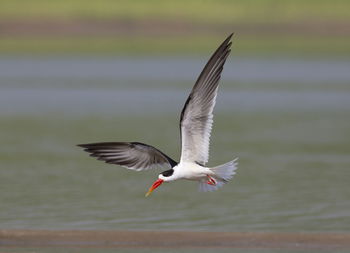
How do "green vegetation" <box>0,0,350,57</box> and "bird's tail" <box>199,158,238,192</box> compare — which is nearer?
"bird's tail" <box>199,158,238,192</box>

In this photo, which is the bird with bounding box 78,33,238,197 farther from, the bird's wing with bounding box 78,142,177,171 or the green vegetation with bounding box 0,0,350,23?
the green vegetation with bounding box 0,0,350,23

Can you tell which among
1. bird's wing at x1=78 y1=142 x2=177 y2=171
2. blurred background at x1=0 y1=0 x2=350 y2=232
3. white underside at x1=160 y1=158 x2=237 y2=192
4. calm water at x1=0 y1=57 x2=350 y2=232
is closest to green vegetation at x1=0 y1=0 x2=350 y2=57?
blurred background at x1=0 y1=0 x2=350 y2=232

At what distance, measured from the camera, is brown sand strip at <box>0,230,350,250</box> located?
953cm

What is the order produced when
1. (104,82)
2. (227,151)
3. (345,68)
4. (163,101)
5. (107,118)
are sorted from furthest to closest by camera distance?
1. (345,68)
2. (104,82)
3. (163,101)
4. (107,118)
5. (227,151)

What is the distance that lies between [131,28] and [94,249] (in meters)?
44.1

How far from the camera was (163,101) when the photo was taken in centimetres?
2622

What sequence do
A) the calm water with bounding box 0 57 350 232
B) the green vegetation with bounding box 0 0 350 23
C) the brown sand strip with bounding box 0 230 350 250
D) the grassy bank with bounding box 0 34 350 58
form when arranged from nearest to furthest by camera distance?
1. the brown sand strip with bounding box 0 230 350 250
2. the calm water with bounding box 0 57 350 232
3. the grassy bank with bounding box 0 34 350 58
4. the green vegetation with bounding box 0 0 350 23

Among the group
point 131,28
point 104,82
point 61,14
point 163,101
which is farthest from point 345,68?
point 61,14

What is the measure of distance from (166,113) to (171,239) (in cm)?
1350

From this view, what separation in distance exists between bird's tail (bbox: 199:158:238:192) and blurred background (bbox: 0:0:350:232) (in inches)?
54.3

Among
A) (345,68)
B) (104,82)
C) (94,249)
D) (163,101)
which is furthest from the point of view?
(345,68)

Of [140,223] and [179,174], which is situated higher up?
[179,174]

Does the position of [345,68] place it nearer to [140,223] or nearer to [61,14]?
[61,14]

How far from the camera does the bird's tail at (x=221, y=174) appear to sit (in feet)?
31.4
